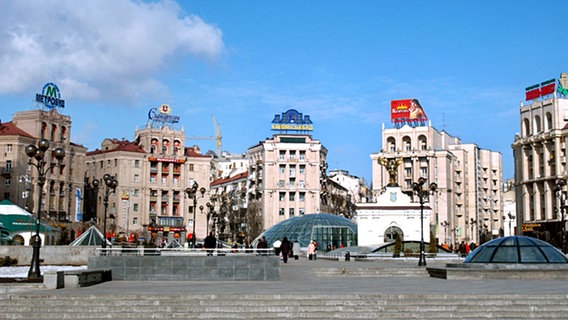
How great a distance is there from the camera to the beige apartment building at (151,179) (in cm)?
8725

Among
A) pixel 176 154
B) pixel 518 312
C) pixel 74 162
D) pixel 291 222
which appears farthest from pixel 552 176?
pixel 518 312

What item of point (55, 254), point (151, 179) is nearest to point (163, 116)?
point (151, 179)

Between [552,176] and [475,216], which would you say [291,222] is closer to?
[552,176]

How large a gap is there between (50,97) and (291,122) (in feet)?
109

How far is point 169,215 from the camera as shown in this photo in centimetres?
9006

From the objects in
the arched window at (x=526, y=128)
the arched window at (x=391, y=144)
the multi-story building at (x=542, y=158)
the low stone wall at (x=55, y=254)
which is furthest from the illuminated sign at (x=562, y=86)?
the low stone wall at (x=55, y=254)

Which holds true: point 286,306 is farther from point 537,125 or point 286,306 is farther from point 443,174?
point 443,174

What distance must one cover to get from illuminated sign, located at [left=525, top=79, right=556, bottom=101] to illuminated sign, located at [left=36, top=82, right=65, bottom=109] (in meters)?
53.3

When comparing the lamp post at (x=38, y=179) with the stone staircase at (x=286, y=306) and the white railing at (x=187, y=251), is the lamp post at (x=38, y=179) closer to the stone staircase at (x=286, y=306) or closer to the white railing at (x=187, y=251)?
the white railing at (x=187, y=251)

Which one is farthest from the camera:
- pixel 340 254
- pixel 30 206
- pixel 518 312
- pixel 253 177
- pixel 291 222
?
pixel 253 177

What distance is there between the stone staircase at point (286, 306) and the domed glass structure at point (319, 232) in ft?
136

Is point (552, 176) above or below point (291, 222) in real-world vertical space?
above

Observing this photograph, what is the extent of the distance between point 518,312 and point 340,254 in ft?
91.0

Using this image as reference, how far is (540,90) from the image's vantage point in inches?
3017
